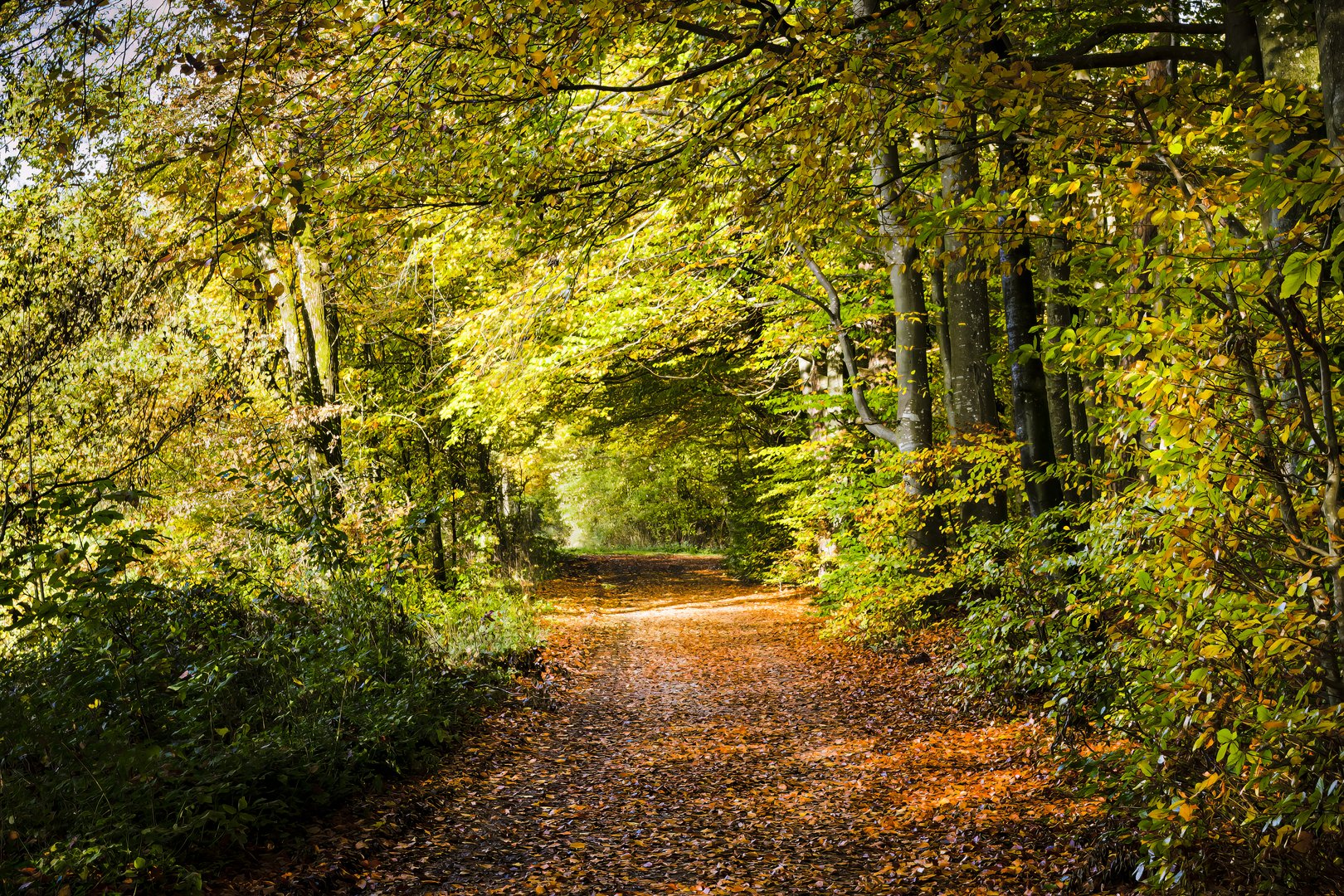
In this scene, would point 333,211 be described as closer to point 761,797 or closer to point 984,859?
point 761,797

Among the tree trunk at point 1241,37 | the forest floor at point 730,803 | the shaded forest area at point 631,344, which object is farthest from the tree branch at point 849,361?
the tree trunk at point 1241,37

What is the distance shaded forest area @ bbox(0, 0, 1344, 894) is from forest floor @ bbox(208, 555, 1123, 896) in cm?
38

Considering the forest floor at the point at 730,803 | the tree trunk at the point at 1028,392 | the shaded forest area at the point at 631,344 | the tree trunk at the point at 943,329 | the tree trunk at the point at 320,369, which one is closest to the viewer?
the shaded forest area at the point at 631,344

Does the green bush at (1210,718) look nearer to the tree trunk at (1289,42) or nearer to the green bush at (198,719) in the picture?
the tree trunk at (1289,42)

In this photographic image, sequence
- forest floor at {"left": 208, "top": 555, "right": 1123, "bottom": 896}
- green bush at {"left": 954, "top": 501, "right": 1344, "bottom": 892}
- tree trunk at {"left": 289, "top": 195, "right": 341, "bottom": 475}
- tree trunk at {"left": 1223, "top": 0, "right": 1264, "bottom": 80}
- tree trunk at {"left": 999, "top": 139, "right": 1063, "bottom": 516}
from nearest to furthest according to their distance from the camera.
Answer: green bush at {"left": 954, "top": 501, "right": 1344, "bottom": 892}
forest floor at {"left": 208, "top": 555, "right": 1123, "bottom": 896}
tree trunk at {"left": 1223, "top": 0, "right": 1264, "bottom": 80}
tree trunk at {"left": 999, "top": 139, "right": 1063, "bottom": 516}
tree trunk at {"left": 289, "top": 195, "right": 341, "bottom": 475}

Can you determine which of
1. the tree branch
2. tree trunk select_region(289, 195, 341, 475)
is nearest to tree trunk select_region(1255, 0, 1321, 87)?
the tree branch

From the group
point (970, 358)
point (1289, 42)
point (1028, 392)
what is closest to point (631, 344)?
point (970, 358)

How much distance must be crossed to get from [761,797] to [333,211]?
17.0 feet

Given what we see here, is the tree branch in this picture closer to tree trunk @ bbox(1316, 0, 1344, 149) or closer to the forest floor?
the forest floor

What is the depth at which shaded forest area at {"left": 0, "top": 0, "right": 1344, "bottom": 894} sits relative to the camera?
3123 millimetres

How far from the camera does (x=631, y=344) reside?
1368 cm

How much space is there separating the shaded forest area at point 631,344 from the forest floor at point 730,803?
0.38 metres

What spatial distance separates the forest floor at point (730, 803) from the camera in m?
4.56

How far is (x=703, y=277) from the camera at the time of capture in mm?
14211
